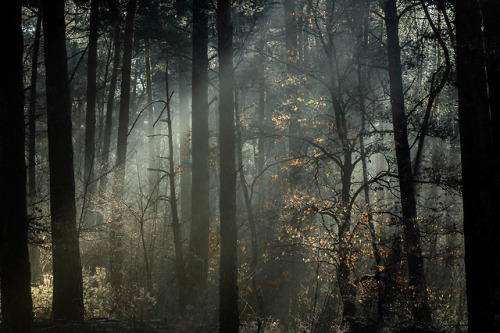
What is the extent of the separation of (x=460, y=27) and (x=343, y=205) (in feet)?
18.7

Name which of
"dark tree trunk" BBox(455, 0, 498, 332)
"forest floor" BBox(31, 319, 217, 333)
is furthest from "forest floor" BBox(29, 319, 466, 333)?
"dark tree trunk" BBox(455, 0, 498, 332)

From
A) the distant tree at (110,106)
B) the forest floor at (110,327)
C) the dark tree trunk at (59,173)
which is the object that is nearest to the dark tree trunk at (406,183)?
the forest floor at (110,327)

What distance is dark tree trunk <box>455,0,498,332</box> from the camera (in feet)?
19.7

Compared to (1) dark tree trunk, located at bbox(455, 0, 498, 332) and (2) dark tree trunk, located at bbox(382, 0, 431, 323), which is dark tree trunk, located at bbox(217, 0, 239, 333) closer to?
(1) dark tree trunk, located at bbox(455, 0, 498, 332)

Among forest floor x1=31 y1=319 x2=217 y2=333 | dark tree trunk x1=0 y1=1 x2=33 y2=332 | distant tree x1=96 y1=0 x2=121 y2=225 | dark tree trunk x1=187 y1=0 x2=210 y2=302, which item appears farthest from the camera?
distant tree x1=96 y1=0 x2=121 y2=225

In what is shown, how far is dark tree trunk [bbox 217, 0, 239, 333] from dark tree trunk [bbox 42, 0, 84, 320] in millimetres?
2647

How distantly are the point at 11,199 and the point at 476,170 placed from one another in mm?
6767

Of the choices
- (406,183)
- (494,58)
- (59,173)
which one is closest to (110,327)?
(59,173)

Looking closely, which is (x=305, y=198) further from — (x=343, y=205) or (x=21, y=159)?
(x=21, y=159)

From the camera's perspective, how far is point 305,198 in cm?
1180

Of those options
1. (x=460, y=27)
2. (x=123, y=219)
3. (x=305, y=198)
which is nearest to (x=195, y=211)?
(x=123, y=219)

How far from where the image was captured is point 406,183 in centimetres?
1167

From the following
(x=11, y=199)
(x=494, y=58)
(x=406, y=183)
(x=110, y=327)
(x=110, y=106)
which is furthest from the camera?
(x=110, y=106)

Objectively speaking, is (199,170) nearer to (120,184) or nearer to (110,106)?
(120,184)
